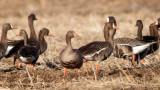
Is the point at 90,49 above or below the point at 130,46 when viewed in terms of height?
above

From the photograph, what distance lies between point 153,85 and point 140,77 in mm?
783

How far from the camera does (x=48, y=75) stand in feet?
24.8

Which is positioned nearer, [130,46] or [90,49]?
[90,49]

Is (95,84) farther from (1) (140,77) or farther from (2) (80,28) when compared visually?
(2) (80,28)

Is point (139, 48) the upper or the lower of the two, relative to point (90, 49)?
lower

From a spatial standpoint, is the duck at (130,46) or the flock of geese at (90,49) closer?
the flock of geese at (90,49)

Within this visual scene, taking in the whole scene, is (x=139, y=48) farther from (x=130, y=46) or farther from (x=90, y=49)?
(x=90, y=49)

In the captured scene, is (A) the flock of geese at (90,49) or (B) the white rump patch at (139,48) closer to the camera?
(A) the flock of geese at (90,49)

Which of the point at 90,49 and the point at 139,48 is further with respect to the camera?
the point at 139,48

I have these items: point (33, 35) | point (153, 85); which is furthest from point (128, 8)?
point (153, 85)

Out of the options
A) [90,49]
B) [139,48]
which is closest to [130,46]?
[139,48]

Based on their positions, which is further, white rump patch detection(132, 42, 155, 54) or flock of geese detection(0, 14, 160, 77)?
white rump patch detection(132, 42, 155, 54)

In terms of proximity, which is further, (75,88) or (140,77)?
(140,77)

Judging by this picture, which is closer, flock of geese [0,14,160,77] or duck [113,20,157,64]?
flock of geese [0,14,160,77]
